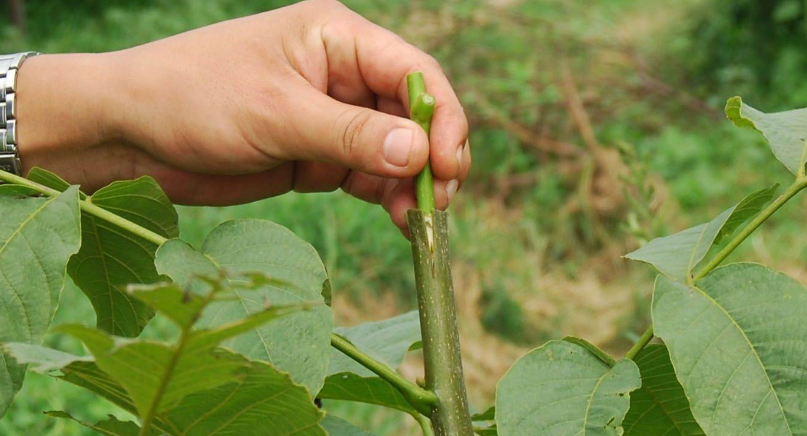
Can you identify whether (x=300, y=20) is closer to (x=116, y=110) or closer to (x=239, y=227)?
(x=116, y=110)

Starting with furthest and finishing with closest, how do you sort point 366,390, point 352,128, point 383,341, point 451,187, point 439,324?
point 451,187 → point 352,128 → point 383,341 → point 366,390 → point 439,324

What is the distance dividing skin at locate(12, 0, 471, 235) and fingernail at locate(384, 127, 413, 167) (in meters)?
0.06

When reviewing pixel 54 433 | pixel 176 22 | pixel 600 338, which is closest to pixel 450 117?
pixel 54 433

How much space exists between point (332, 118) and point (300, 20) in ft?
0.74

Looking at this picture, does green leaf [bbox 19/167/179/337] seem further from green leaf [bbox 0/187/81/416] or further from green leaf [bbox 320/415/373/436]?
green leaf [bbox 320/415/373/436]

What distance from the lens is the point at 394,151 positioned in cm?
101

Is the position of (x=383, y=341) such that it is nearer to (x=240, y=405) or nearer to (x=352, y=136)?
(x=352, y=136)

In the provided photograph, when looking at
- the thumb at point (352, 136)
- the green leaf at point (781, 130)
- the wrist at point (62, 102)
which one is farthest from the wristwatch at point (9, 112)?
the green leaf at point (781, 130)

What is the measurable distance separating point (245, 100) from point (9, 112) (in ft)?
1.09

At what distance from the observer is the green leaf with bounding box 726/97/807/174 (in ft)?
2.49

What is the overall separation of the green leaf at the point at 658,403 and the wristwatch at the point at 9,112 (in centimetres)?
88

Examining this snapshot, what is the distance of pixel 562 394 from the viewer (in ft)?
2.25

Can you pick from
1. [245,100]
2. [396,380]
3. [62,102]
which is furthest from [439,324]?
[62,102]

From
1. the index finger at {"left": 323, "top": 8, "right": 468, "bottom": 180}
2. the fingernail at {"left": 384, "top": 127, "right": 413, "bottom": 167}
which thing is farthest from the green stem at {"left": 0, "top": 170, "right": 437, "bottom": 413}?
the index finger at {"left": 323, "top": 8, "right": 468, "bottom": 180}
